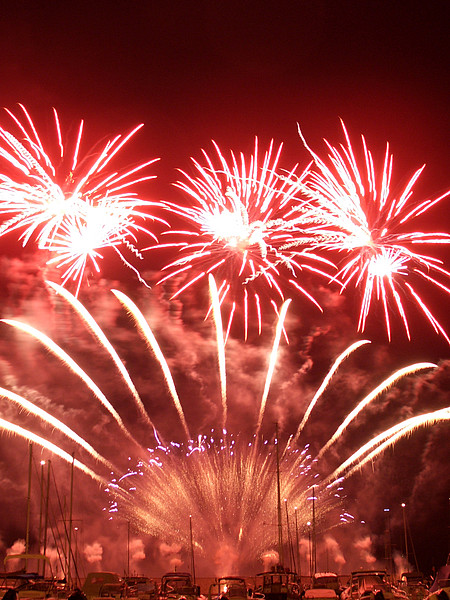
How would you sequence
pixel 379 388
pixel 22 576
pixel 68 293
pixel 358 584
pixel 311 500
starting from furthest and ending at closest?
pixel 311 500 → pixel 379 388 → pixel 68 293 → pixel 358 584 → pixel 22 576

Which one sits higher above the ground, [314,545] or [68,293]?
[68,293]

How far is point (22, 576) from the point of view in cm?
2359

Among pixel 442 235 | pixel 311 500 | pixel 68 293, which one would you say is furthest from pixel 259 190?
pixel 311 500

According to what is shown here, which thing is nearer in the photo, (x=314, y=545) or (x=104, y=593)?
(x=104, y=593)

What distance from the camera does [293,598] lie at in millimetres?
29234

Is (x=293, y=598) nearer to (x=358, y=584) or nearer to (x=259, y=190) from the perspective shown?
(x=358, y=584)

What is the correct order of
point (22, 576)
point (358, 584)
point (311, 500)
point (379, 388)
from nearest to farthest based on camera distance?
1. point (22, 576)
2. point (358, 584)
3. point (379, 388)
4. point (311, 500)

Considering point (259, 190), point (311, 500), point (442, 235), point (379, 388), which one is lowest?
point (311, 500)

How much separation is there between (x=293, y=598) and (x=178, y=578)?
14.8 ft

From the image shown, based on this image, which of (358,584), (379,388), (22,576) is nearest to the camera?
(22,576)

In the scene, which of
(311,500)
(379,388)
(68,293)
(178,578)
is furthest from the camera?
(311,500)

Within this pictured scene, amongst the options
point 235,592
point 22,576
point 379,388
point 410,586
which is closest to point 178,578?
point 235,592

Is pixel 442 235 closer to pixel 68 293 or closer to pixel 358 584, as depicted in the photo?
pixel 358 584

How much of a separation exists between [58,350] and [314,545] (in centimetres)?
2455
